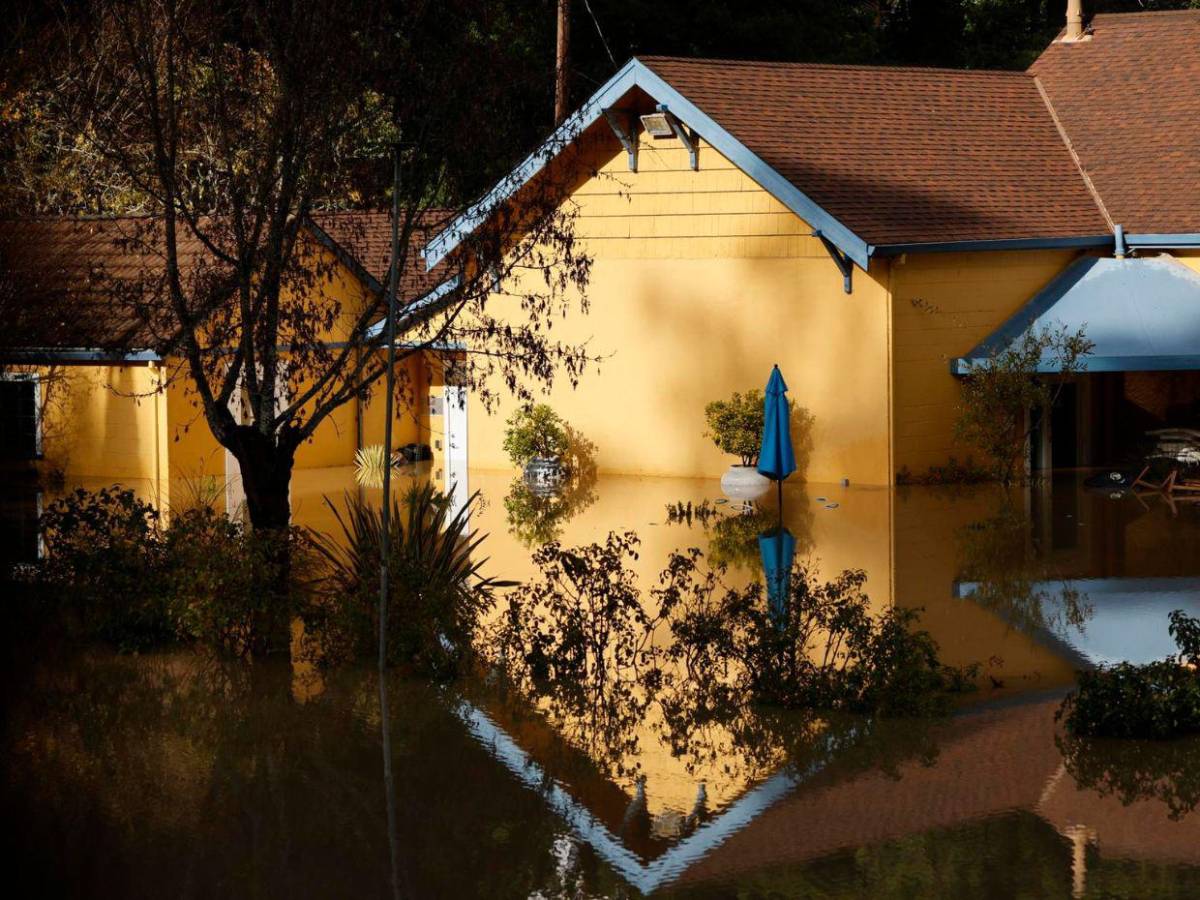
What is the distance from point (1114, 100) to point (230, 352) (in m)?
18.3

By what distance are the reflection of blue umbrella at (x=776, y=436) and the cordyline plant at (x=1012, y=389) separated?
3356 mm

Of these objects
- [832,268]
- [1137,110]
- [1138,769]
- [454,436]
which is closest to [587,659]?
[1138,769]

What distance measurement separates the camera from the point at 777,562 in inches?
766

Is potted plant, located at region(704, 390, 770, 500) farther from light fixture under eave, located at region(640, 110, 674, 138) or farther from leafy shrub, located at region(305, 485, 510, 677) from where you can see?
leafy shrub, located at region(305, 485, 510, 677)

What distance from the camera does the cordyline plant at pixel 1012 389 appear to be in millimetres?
25594

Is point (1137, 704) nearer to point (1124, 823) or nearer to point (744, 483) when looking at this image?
point (1124, 823)

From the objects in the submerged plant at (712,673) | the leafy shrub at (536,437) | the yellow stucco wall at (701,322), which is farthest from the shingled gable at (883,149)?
the submerged plant at (712,673)

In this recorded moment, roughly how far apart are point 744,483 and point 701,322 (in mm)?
3055

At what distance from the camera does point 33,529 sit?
74.4ft

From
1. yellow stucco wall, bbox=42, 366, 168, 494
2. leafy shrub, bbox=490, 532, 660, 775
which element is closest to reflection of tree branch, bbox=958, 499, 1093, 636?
leafy shrub, bbox=490, 532, 660, 775

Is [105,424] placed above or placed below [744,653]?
above

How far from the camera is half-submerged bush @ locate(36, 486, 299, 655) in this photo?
15.1 m

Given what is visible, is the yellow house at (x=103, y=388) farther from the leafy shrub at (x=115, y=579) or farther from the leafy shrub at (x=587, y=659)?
the leafy shrub at (x=587, y=659)

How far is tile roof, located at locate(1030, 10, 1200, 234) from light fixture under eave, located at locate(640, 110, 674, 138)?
22.3ft
